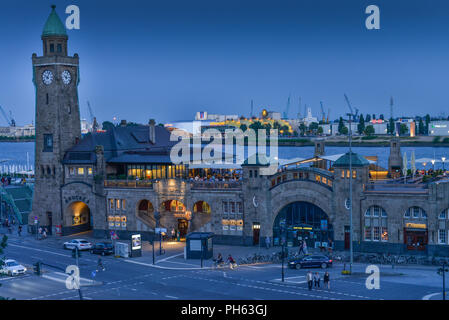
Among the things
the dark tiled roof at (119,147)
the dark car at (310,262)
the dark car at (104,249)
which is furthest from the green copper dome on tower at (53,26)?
the dark car at (310,262)

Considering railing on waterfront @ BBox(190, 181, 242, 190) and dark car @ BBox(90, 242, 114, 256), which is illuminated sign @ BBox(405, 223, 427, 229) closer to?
railing on waterfront @ BBox(190, 181, 242, 190)

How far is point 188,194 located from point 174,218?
4.39m

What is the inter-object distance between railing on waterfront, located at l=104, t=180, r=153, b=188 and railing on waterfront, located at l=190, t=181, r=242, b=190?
6051 mm

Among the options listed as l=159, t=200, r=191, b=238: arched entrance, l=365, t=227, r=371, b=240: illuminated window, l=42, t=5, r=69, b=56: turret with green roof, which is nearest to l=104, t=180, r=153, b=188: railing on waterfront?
l=159, t=200, r=191, b=238: arched entrance

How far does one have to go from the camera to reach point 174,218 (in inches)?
2874

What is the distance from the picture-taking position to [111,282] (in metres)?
50.4

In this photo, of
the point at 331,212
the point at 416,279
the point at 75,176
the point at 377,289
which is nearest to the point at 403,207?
the point at 331,212

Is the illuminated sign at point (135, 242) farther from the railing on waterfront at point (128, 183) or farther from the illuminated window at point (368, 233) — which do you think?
the illuminated window at point (368, 233)

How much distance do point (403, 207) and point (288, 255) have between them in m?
12.6

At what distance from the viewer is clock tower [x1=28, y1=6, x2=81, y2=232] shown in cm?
7931

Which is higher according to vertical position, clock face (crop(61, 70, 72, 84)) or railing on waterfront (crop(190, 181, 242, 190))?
clock face (crop(61, 70, 72, 84))

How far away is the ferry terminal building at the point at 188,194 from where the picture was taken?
59.0 m

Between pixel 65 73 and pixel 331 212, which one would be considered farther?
pixel 65 73
